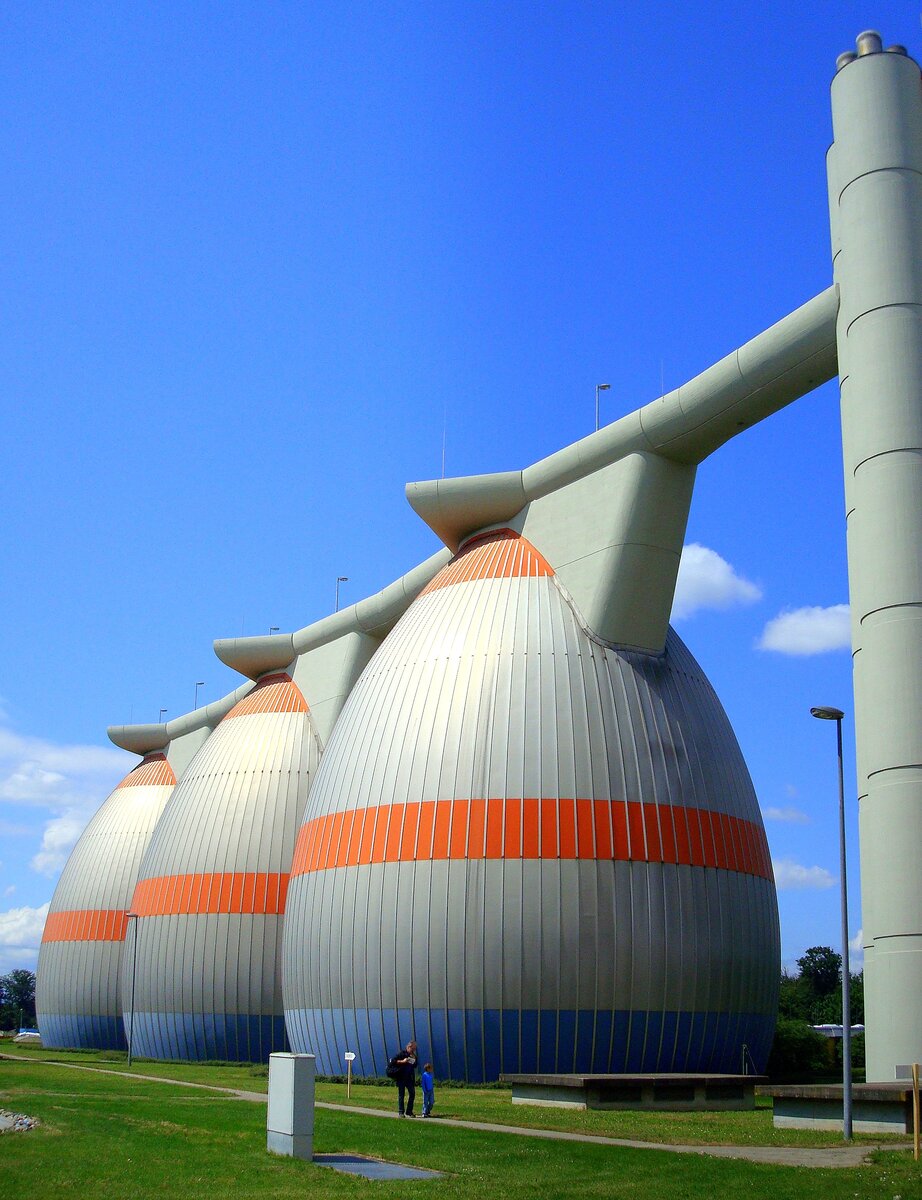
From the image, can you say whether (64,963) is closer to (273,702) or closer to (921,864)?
(273,702)

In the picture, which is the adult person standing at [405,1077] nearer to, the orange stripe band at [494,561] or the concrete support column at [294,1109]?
the concrete support column at [294,1109]

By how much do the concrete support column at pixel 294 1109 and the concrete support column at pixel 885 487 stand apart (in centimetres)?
1067

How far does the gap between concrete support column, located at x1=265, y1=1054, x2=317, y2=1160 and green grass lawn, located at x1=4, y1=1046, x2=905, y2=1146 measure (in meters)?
5.43

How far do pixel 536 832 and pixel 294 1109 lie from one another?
1320 centimetres

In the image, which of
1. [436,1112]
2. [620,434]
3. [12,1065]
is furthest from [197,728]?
[436,1112]

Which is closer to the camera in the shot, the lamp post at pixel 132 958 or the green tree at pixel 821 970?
the lamp post at pixel 132 958

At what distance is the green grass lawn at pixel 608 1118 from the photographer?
1920cm

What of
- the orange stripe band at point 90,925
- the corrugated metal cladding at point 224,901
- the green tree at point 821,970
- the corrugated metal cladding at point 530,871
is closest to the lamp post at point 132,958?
the corrugated metal cladding at point 224,901

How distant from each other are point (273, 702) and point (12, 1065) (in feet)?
51.0

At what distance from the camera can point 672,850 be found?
2983cm

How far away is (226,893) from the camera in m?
42.3

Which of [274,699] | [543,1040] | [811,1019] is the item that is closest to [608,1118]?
[543,1040]

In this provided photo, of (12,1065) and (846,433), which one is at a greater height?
(846,433)

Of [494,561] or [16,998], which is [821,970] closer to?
[494,561]
